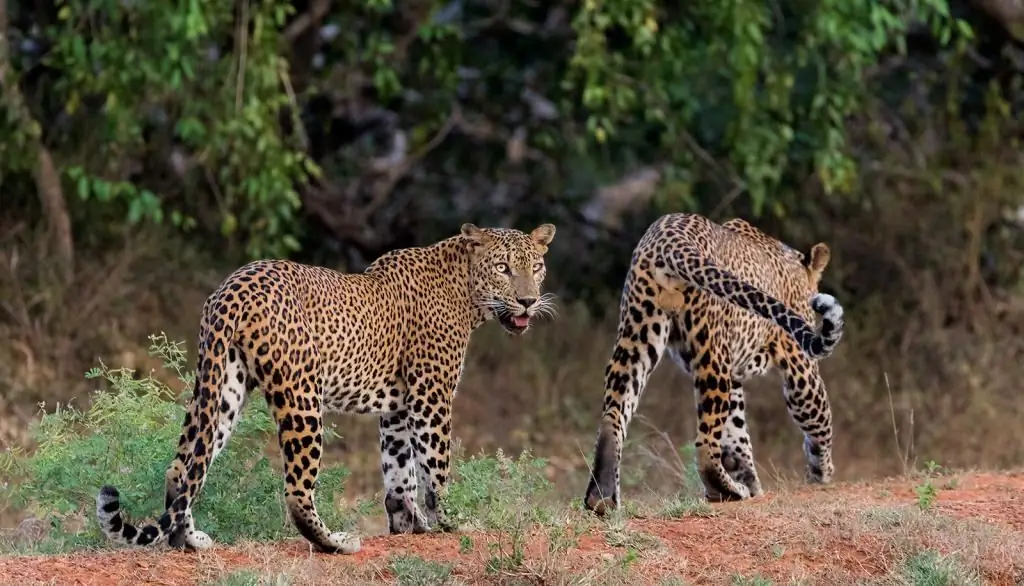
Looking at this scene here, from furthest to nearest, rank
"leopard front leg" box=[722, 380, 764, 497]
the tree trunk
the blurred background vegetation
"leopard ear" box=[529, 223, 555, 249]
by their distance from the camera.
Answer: the blurred background vegetation → the tree trunk → "leopard front leg" box=[722, 380, 764, 497] → "leopard ear" box=[529, 223, 555, 249]

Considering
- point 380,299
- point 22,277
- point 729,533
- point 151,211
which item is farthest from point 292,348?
point 22,277

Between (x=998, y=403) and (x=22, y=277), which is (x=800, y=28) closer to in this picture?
(x=998, y=403)

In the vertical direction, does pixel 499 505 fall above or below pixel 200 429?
below

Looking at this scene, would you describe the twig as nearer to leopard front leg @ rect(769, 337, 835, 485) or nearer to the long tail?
leopard front leg @ rect(769, 337, 835, 485)

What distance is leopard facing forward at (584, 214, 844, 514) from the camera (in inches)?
323

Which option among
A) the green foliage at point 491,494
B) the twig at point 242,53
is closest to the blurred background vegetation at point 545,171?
the twig at point 242,53

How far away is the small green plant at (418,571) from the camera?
6.77 meters

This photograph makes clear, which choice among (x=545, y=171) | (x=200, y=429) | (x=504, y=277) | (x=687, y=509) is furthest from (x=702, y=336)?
(x=545, y=171)

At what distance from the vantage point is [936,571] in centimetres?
696

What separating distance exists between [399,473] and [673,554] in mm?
1346

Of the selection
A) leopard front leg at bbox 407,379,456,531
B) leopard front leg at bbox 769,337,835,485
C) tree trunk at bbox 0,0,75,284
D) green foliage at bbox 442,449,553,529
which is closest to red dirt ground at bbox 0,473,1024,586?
green foliage at bbox 442,449,553,529

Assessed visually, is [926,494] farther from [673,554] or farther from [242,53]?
[242,53]

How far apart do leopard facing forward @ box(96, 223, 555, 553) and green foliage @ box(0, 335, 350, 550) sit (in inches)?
13.7

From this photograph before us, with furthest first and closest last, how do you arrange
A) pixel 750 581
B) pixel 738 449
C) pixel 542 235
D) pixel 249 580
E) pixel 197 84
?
pixel 197 84, pixel 738 449, pixel 542 235, pixel 750 581, pixel 249 580
